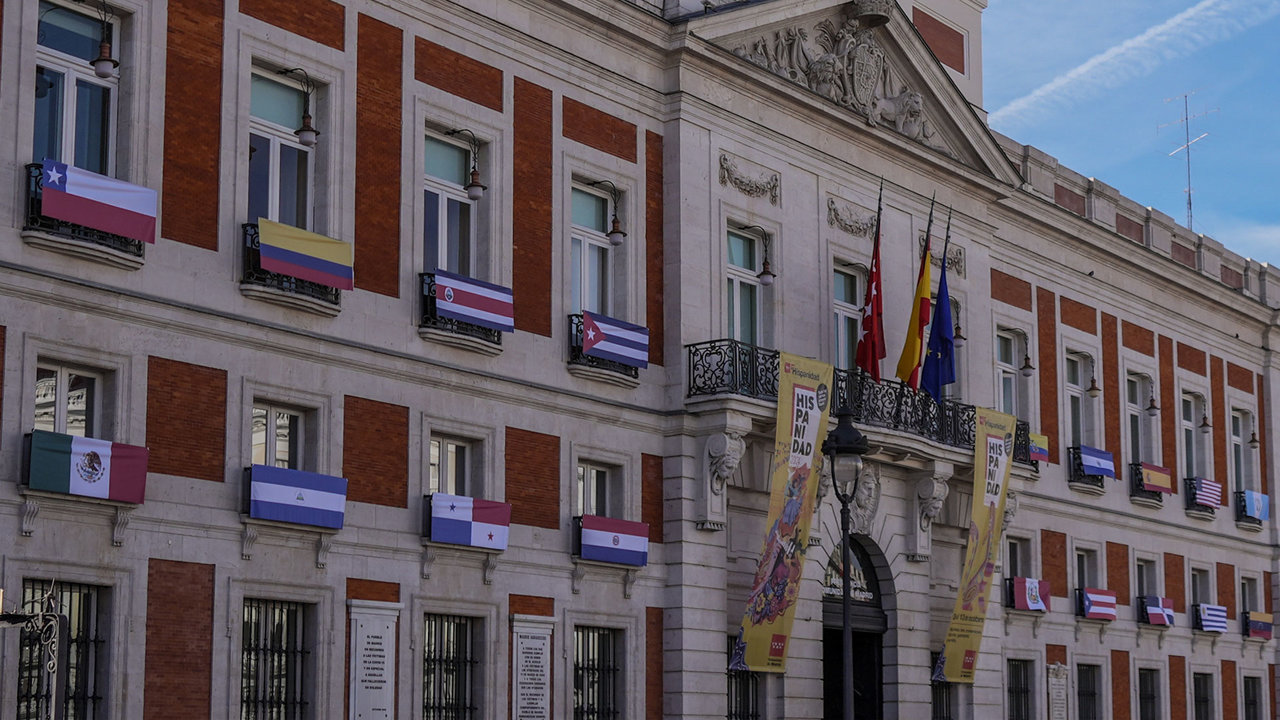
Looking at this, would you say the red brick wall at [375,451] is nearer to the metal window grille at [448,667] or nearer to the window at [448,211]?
the metal window grille at [448,667]

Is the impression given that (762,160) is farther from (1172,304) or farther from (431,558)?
(1172,304)

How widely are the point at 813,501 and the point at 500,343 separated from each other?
641cm

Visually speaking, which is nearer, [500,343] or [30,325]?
[30,325]

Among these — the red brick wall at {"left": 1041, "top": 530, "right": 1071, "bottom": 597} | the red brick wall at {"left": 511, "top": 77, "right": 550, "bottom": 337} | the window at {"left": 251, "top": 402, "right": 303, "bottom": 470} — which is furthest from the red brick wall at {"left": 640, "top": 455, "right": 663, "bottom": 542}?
the red brick wall at {"left": 1041, "top": 530, "right": 1071, "bottom": 597}

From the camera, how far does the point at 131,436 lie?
21.5 meters

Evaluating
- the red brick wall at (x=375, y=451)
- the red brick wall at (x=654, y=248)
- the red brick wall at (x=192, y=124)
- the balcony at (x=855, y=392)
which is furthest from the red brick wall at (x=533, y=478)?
the red brick wall at (x=192, y=124)

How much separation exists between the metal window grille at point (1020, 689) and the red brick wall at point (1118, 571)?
3.75 meters

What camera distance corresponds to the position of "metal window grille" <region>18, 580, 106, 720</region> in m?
20.3

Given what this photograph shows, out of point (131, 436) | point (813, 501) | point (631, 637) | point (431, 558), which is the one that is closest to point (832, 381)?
point (813, 501)

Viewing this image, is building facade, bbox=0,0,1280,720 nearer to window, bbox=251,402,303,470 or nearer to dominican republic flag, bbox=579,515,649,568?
window, bbox=251,402,303,470

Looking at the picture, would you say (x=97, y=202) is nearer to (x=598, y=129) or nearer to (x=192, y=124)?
(x=192, y=124)

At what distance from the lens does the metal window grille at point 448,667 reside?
82.9 ft

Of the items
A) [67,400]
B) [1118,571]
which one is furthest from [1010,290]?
[67,400]

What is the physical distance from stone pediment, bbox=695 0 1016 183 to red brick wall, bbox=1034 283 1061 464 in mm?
4022
